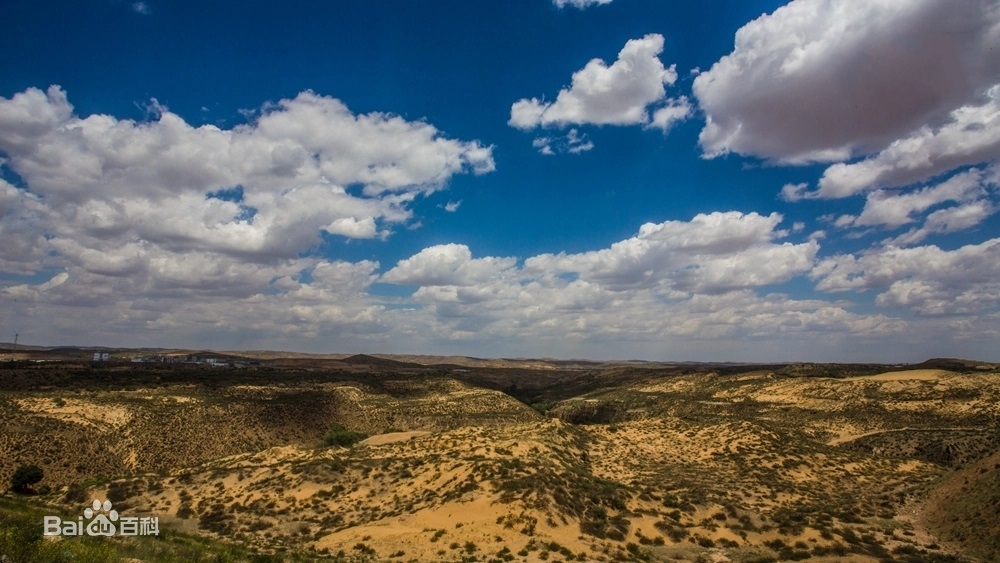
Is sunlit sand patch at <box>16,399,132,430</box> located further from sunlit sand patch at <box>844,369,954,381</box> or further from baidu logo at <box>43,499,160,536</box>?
sunlit sand patch at <box>844,369,954,381</box>

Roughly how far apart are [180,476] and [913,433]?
236 feet

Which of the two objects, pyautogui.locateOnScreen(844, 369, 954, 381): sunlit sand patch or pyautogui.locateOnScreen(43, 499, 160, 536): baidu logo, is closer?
pyautogui.locateOnScreen(43, 499, 160, 536): baidu logo

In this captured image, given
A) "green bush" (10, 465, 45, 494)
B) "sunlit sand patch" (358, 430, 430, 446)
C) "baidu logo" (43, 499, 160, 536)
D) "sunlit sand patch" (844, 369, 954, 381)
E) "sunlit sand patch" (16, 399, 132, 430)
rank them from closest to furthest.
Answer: "baidu logo" (43, 499, 160, 536) < "green bush" (10, 465, 45, 494) < "sunlit sand patch" (358, 430, 430, 446) < "sunlit sand patch" (16, 399, 132, 430) < "sunlit sand patch" (844, 369, 954, 381)

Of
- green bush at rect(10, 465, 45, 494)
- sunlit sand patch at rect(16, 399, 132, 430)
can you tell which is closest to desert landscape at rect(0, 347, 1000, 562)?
sunlit sand patch at rect(16, 399, 132, 430)

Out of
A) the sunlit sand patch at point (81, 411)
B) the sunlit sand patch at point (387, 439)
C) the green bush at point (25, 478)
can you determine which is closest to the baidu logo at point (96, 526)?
the green bush at point (25, 478)

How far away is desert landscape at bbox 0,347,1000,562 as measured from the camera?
26.3 m

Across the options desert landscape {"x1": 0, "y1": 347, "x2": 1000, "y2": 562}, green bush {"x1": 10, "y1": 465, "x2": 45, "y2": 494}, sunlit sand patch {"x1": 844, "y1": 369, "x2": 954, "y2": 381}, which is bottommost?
green bush {"x1": 10, "y1": 465, "x2": 45, "y2": 494}

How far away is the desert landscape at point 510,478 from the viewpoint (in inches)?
1035

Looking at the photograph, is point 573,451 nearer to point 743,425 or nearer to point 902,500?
point 743,425

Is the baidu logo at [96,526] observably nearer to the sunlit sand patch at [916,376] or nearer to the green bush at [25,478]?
the green bush at [25,478]

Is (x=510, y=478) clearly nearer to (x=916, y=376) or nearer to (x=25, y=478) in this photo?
(x=25, y=478)

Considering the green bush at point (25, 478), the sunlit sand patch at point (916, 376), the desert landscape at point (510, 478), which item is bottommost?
the green bush at point (25, 478)

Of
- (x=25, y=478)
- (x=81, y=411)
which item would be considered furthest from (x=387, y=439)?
(x=81, y=411)

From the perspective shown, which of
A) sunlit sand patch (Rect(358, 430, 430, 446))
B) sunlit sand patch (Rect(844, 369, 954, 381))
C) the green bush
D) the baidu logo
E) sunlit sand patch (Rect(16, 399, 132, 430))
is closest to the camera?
the baidu logo
